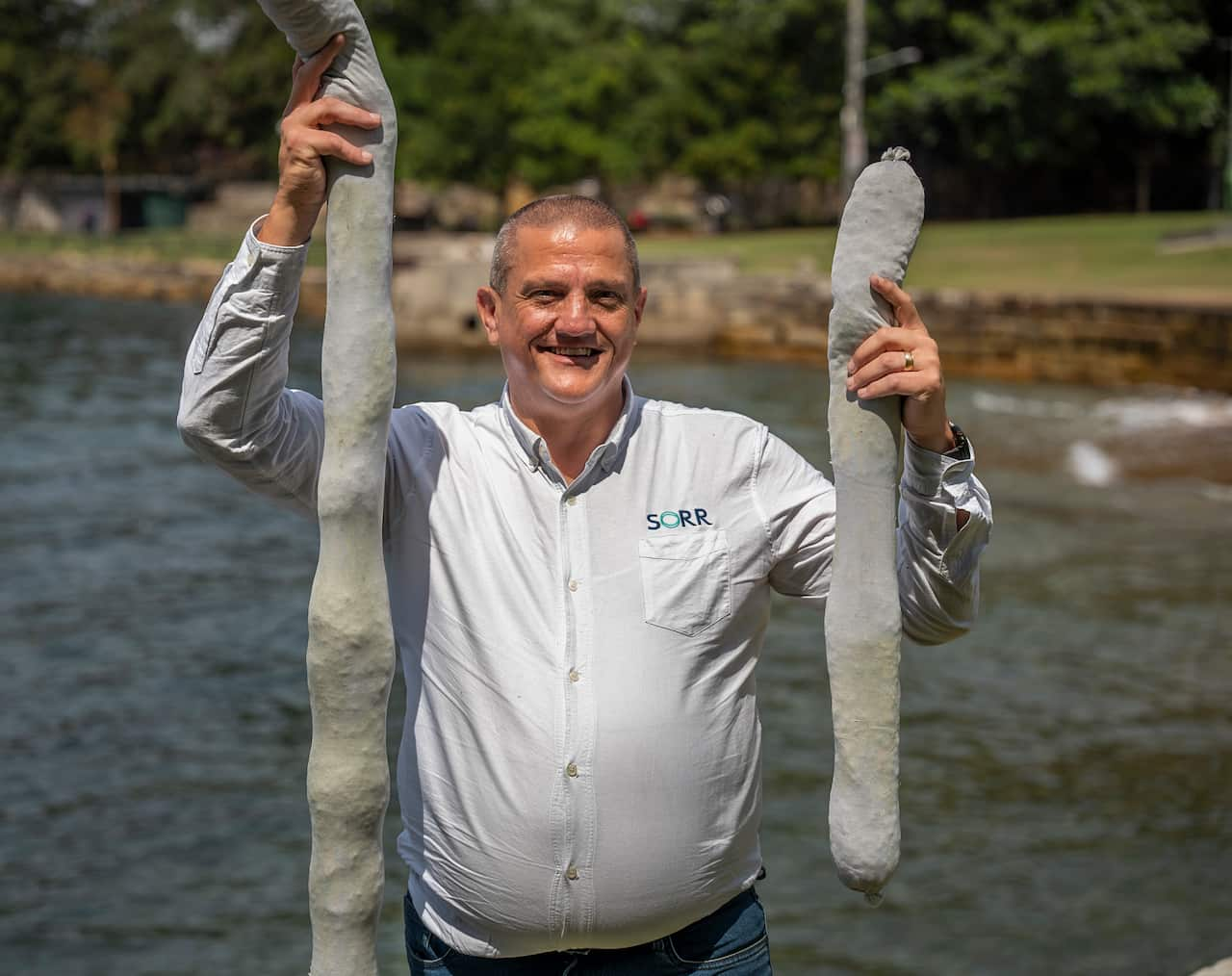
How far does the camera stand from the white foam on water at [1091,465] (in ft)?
54.4

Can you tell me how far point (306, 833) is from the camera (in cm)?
812

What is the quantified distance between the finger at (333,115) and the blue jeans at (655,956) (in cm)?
151

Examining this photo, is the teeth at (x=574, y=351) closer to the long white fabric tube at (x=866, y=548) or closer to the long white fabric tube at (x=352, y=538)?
the long white fabric tube at (x=352, y=538)

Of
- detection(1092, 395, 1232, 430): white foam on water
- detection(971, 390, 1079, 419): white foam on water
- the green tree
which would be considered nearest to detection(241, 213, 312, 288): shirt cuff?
detection(1092, 395, 1232, 430): white foam on water

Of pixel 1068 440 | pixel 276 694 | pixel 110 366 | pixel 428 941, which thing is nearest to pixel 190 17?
pixel 110 366

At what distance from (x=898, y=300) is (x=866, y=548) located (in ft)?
1.50

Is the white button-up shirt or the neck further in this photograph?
the neck

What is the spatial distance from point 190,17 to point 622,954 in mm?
67500

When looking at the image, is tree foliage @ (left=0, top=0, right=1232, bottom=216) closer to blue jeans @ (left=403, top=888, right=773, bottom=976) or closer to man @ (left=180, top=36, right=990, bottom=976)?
man @ (left=180, top=36, right=990, bottom=976)

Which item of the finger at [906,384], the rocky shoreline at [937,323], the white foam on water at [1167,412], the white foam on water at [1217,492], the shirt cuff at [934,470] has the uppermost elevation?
the finger at [906,384]

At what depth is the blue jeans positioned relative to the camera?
2922 millimetres

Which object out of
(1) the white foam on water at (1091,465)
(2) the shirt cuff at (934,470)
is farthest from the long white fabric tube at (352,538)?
(1) the white foam on water at (1091,465)

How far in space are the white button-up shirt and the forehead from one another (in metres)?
0.30

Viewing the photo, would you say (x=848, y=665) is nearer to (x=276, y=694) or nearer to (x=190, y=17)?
(x=276, y=694)
